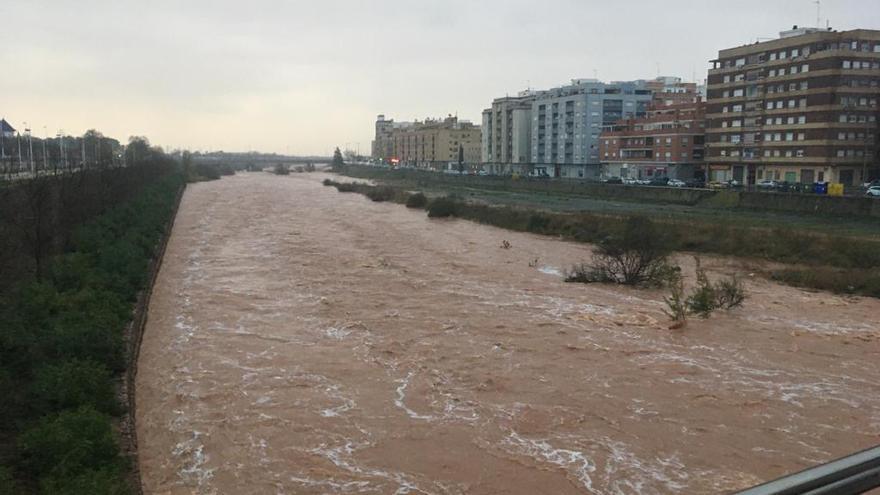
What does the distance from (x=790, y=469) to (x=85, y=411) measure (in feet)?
21.9

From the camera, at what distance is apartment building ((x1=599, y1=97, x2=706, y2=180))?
54719 millimetres

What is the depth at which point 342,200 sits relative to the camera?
48469 mm

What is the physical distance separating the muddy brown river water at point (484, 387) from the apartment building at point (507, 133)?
229 feet

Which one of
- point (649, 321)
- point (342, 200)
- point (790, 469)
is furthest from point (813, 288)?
point (342, 200)

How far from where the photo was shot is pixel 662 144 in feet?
185

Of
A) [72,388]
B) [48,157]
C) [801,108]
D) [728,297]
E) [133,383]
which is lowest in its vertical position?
[133,383]

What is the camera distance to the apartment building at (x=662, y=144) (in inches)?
2154

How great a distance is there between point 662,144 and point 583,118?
18.3 meters

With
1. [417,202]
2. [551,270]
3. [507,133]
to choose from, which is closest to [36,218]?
[551,270]

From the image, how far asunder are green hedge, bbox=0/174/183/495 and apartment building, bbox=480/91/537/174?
73.9 meters

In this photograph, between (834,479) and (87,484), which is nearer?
(834,479)

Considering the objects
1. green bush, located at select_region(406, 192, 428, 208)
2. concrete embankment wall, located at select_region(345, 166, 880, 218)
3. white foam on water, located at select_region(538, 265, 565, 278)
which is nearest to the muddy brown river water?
white foam on water, located at select_region(538, 265, 565, 278)

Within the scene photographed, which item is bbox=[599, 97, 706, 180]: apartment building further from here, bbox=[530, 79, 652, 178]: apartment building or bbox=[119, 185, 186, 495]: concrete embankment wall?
bbox=[119, 185, 186, 495]: concrete embankment wall

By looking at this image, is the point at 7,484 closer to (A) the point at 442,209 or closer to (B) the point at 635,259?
(B) the point at 635,259
